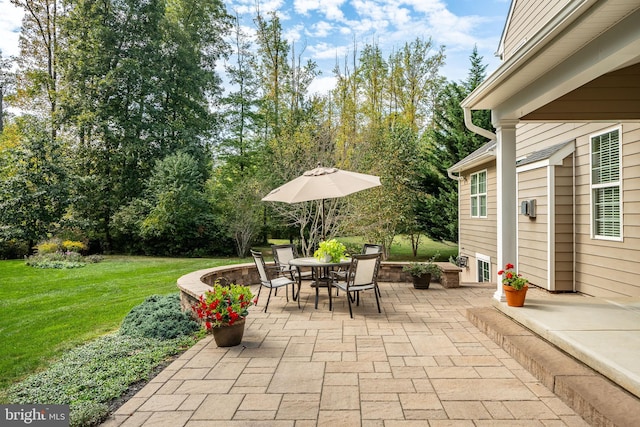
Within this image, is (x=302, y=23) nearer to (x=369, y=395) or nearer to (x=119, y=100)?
(x=119, y=100)

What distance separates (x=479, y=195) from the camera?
1023 centimetres

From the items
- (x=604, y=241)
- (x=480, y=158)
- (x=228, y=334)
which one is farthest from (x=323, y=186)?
(x=480, y=158)

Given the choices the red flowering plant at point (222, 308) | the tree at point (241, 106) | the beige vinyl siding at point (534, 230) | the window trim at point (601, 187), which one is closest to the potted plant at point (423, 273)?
the beige vinyl siding at point (534, 230)

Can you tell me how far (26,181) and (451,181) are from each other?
15.0 metres

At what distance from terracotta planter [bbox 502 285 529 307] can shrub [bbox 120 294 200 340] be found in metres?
3.66

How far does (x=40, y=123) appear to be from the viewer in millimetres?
14562

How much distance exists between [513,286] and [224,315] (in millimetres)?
3106

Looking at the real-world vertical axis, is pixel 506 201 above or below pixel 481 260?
above

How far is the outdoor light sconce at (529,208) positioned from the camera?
6449 millimetres

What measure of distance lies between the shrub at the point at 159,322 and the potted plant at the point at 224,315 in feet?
2.44

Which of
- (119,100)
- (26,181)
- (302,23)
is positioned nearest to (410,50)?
(302,23)

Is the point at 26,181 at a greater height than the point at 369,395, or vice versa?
the point at 26,181

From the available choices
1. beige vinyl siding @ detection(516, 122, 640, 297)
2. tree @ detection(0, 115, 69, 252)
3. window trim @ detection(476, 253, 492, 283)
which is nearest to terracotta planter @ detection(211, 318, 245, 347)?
beige vinyl siding @ detection(516, 122, 640, 297)

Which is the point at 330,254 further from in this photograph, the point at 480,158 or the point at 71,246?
the point at 71,246
